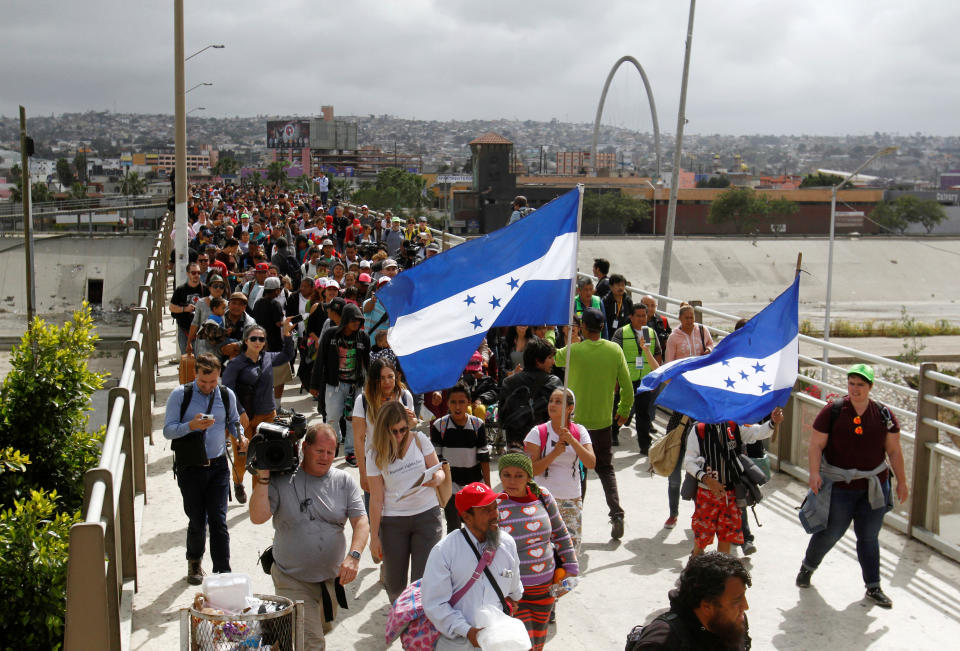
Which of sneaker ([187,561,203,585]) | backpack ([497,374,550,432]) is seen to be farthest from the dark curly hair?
sneaker ([187,561,203,585])

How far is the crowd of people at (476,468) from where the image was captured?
4.82 meters

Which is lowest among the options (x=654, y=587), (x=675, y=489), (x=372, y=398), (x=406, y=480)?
(x=654, y=587)

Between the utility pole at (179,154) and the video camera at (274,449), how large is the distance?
11.8 m

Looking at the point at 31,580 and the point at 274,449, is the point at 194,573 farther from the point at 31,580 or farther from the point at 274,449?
the point at 274,449

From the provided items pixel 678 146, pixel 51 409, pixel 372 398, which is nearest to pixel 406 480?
pixel 372 398

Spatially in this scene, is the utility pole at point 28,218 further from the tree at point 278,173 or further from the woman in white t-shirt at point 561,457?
the tree at point 278,173

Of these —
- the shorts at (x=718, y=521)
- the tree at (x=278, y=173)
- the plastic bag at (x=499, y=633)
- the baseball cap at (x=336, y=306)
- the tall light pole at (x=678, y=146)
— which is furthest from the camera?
the tree at (x=278, y=173)

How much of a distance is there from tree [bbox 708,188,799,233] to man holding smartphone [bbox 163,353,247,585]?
410 ft

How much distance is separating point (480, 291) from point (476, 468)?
123 cm

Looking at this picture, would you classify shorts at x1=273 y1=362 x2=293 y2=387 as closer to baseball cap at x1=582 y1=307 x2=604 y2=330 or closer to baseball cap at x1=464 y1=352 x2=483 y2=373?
baseball cap at x1=464 y1=352 x2=483 y2=373

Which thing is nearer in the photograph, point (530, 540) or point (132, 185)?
point (530, 540)

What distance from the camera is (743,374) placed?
24.9 feet

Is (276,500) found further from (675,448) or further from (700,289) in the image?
(700,289)

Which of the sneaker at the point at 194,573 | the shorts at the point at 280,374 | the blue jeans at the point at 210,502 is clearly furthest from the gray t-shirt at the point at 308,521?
the shorts at the point at 280,374
